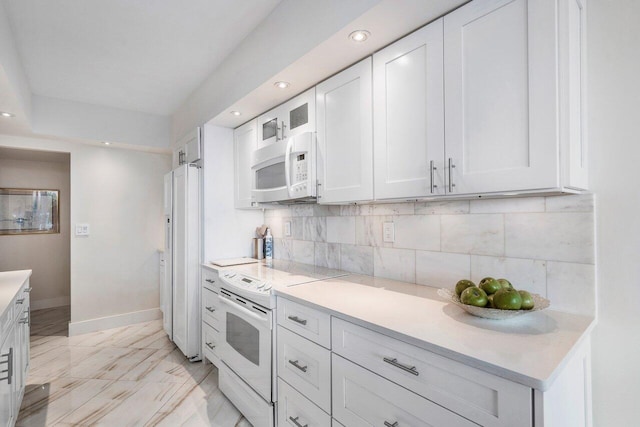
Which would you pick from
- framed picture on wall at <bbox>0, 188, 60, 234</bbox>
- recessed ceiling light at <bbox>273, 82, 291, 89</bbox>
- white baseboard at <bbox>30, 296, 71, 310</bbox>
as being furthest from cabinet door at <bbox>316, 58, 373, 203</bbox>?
white baseboard at <bbox>30, 296, 71, 310</bbox>

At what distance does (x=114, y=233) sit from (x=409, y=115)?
3850 millimetres

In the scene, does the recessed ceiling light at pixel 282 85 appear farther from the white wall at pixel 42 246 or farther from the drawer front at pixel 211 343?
the white wall at pixel 42 246

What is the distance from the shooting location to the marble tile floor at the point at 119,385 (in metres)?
2.09

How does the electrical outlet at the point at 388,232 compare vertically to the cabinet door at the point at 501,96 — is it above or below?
below

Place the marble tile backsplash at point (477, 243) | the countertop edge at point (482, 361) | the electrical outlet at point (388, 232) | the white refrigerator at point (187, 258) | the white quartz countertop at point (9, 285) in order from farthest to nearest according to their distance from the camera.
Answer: the white refrigerator at point (187, 258) → the electrical outlet at point (388, 232) → the white quartz countertop at point (9, 285) → the marble tile backsplash at point (477, 243) → the countertop edge at point (482, 361)

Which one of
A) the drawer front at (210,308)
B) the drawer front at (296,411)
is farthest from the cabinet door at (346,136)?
the drawer front at (210,308)

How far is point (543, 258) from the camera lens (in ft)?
4.32

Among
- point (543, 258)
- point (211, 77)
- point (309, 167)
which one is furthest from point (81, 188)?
point (543, 258)

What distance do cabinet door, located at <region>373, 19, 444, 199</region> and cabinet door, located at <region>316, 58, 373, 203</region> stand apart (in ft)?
0.19

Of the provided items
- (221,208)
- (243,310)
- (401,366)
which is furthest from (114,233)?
(401,366)

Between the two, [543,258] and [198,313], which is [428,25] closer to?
[543,258]

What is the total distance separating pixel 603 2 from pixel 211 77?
2639mm

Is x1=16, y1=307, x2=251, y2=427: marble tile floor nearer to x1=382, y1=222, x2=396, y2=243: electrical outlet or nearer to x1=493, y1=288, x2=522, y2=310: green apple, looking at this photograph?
x1=382, y1=222, x2=396, y2=243: electrical outlet

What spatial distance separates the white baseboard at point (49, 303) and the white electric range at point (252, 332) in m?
3.91
